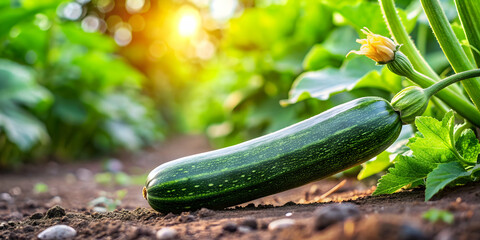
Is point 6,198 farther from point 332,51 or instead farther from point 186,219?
point 332,51

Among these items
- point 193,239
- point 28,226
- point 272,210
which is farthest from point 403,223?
point 28,226

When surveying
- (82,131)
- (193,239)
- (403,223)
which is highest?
(82,131)

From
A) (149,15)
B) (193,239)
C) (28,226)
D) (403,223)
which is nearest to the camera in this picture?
(403,223)

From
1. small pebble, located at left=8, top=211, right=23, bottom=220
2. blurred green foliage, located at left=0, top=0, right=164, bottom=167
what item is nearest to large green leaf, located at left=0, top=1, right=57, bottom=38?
blurred green foliage, located at left=0, top=0, right=164, bottom=167

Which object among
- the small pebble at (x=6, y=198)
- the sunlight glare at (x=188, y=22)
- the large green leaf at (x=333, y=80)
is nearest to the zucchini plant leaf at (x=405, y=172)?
the large green leaf at (x=333, y=80)

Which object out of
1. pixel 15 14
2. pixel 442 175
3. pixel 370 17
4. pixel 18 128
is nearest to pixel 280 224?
pixel 442 175

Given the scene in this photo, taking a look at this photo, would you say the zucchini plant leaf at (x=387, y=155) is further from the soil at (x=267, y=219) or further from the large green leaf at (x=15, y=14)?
the large green leaf at (x=15, y=14)

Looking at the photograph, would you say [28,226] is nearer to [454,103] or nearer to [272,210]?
[272,210]
